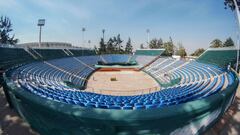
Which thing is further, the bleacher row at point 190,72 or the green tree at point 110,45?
the green tree at point 110,45

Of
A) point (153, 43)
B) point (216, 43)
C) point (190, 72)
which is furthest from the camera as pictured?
point (153, 43)

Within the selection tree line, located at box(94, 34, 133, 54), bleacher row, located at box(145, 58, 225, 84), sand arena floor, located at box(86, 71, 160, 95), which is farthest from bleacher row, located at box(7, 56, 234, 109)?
tree line, located at box(94, 34, 133, 54)

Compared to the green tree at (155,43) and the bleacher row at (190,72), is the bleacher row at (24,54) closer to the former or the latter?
the bleacher row at (190,72)

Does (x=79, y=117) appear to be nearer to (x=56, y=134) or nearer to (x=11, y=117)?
(x=56, y=134)

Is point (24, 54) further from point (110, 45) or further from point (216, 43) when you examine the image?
point (216, 43)

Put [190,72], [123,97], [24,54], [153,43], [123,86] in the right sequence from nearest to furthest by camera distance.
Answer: [123,97] → [123,86] → [190,72] → [24,54] → [153,43]

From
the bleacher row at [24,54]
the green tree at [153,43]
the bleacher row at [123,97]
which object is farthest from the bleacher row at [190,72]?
the green tree at [153,43]

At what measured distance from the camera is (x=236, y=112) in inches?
420

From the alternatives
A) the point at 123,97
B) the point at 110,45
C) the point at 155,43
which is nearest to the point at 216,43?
the point at 155,43

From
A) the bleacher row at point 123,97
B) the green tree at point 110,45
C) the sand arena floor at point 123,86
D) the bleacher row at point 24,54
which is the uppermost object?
the green tree at point 110,45

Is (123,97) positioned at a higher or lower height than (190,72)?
lower

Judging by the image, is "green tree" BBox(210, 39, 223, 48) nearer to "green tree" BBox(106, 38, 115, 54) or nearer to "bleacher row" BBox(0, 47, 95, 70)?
"green tree" BBox(106, 38, 115, 54)

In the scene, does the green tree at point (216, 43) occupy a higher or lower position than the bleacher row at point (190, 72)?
higher

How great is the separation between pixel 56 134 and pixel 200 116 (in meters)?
5.53
